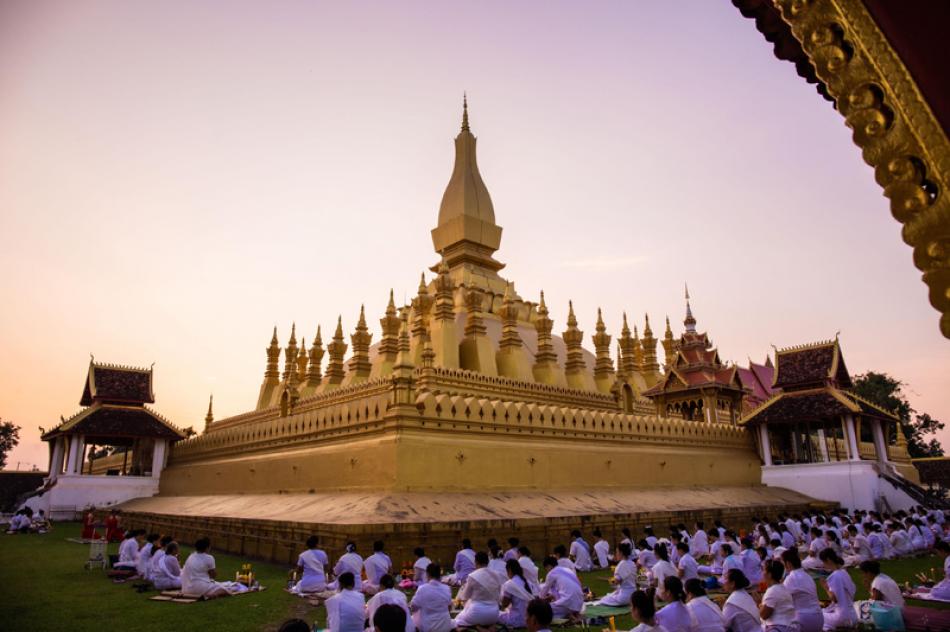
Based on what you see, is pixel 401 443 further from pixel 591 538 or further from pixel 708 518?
pixel 708 518

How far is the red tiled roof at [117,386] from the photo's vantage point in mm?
28875

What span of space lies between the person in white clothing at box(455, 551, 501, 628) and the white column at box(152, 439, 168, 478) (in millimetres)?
24055

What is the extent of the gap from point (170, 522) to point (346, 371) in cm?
1168

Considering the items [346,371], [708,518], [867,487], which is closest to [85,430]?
[346,371]

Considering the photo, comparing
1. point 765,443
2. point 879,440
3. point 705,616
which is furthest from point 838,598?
point 879,440

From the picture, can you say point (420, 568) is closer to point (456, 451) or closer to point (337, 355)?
point (456, 451)

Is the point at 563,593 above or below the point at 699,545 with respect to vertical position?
above

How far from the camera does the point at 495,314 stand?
29.3m

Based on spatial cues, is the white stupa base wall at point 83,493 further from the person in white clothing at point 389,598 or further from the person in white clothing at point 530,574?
the person in white clothing at point 389,598

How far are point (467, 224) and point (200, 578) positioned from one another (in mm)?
24773

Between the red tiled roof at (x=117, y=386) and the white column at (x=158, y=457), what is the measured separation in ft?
7.37

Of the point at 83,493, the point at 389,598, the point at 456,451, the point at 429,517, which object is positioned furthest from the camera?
the point at 83,493

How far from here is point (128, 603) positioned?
982cm

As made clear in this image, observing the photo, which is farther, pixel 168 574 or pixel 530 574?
pixel 168 574
